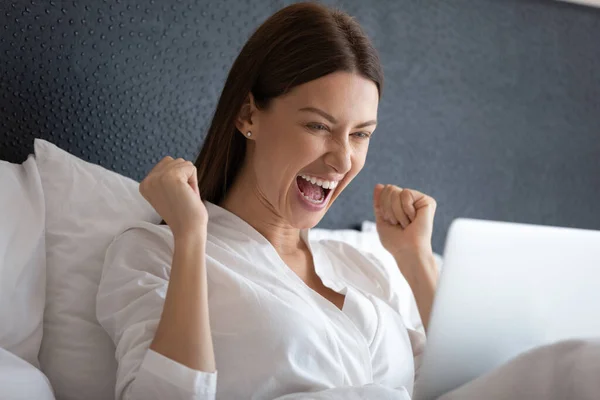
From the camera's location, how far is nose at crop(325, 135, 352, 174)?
1.63 metres

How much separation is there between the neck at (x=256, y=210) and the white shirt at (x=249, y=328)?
0.06m

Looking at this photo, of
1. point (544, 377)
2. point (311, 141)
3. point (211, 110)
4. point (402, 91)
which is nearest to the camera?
point (544, 377)

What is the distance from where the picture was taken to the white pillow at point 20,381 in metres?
1.33

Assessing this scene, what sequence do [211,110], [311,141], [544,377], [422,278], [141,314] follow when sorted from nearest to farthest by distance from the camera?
[544,377] < [141,314] < [311,141] < [422,278] < [211,110]

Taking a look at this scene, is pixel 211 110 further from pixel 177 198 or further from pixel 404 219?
pixel 177 198

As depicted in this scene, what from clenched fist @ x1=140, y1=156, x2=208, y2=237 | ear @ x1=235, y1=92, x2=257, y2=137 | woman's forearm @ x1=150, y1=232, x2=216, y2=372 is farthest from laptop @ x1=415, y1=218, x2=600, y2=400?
ear @ x1=235, y1=92, x2=257, y2=137

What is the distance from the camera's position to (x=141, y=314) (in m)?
1.45

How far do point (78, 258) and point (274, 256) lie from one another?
1.32 feet

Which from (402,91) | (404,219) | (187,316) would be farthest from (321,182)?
(402,91)

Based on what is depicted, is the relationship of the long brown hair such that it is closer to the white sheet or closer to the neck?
the neck

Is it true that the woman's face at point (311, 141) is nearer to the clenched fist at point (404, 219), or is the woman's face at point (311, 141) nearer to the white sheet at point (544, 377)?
the clenched fist at point (404, 219)

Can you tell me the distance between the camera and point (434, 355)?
1.14 m

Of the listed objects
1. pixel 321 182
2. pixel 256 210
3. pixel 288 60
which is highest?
pixel 288 60

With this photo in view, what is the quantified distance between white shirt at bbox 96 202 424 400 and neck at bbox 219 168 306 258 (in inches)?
2.4
